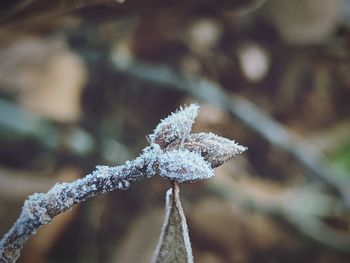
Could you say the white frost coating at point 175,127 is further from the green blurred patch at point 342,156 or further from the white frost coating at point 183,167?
the green blurred patch at point 342,156

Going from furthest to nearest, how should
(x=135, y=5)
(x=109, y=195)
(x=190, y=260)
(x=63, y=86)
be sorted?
(x=63, y=86) → (x=109, y=195) → (x=135, y=5) → (x=190, y=260)

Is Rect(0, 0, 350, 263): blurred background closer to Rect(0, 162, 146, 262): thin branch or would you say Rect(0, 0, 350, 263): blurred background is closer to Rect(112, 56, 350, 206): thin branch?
Rect(112, 56, 350, 206): thin branch

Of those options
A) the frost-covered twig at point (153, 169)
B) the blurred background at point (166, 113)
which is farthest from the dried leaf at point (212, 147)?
the blurred background at point (166, 113)

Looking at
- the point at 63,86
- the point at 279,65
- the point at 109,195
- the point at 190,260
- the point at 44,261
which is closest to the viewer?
the point at 190,260

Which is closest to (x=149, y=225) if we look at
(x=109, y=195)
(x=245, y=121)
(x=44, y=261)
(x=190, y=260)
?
(x=109, y=195)

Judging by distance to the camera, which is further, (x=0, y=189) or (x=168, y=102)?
(x=168, y=102)

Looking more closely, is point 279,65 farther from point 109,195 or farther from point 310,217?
point 109,195
